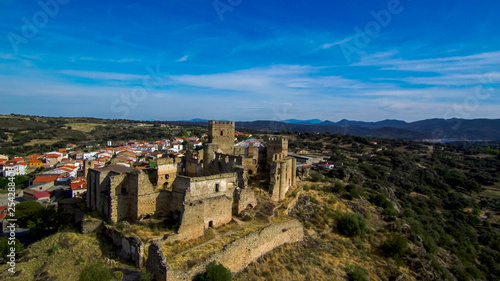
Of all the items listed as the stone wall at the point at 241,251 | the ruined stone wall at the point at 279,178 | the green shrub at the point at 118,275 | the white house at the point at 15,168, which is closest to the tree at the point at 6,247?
the green shrub at the point at 118,275

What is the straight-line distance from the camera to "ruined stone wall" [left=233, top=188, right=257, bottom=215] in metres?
20.2

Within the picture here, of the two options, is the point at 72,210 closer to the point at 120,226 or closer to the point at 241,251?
the point at 120,226

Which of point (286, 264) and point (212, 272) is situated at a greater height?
point (212, 272)

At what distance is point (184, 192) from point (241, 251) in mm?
5116

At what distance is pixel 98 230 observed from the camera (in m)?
17.5

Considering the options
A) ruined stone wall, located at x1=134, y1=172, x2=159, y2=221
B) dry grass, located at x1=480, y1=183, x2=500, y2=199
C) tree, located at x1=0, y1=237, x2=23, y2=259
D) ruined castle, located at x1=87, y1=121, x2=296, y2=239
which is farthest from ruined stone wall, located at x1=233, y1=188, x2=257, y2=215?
dry grass, located at x1=480, y1=183, x2=500, y2=199

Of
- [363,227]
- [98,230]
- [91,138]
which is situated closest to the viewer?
[98,230]

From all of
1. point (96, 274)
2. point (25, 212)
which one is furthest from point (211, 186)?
point (25, 212)

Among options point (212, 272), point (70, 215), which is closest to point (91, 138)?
point (70, 215)

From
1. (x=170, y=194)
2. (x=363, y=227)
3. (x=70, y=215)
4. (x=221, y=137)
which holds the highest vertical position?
(x=221, y=137)

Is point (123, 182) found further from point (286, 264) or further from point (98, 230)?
point (286, 264)

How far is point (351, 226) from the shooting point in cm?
2409

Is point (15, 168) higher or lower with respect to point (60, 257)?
lower

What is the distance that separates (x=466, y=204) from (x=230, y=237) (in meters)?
47.2
